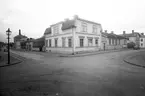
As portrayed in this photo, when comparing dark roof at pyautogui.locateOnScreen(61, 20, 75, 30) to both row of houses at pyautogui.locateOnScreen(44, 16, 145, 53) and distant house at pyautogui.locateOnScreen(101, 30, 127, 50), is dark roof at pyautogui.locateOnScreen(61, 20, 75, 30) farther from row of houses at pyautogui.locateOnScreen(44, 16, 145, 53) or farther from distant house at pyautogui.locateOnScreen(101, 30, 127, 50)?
distant house at pyautogui.locateOnScreen(101, 30, 127, 50)

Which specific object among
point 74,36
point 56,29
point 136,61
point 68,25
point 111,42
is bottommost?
point 136,61

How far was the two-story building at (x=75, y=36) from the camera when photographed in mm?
20688

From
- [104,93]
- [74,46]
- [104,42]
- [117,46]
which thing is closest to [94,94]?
[104,93]

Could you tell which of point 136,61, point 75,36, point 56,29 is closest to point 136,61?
point 136,61

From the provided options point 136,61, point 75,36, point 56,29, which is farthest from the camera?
point 56,29

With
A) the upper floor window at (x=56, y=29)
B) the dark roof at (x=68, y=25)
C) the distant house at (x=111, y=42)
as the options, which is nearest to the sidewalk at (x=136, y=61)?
the dark roof at (x=68, y=25)

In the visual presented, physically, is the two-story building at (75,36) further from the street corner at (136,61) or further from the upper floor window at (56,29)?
the street corner at (136,61)

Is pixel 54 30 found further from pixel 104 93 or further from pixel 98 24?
pixel 104 93

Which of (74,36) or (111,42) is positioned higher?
(74,36)

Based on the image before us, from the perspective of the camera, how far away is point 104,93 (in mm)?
3559

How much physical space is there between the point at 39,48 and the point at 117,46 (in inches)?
1323

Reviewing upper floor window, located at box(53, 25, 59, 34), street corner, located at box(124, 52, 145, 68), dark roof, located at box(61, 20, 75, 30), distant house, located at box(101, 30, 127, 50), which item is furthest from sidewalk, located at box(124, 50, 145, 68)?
upper floor window, located at box(53, 25, 59, 34)

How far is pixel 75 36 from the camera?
2045 cm

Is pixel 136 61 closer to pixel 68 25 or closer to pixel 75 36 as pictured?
pixel 75 36
